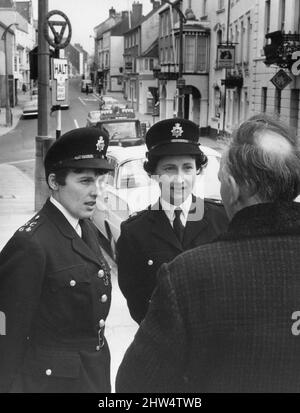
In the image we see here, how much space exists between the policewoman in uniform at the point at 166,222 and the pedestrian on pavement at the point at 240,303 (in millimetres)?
1418

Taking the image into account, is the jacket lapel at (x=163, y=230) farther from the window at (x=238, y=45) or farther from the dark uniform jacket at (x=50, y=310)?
the window at (x=238, y=45)

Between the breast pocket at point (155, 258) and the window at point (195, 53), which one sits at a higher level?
the window at point (195, 53)

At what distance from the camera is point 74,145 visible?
276cm

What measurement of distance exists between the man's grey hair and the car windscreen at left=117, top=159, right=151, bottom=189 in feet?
20.2

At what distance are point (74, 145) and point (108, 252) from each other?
6004 mm

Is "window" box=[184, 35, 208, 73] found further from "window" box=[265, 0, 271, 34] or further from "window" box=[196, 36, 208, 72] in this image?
"window" box=[265, 0, 271, 34]

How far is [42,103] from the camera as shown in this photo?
1022 centimetres

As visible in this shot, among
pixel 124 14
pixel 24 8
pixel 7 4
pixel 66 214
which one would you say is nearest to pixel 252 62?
pixel 66 214

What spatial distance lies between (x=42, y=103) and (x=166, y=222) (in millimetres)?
7448

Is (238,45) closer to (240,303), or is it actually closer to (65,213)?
(65,213)

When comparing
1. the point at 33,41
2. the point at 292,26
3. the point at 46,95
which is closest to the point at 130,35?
the point at 33,41

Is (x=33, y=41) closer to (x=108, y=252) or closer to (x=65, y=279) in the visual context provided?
(x=108, y=252)

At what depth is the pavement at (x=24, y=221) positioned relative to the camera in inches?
210

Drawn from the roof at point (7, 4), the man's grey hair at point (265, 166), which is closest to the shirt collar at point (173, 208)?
the man's grey hair at point (265, 166)
